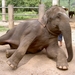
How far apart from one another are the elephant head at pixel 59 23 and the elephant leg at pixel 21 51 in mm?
240

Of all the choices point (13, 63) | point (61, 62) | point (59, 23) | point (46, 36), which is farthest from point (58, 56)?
point (13, 63)

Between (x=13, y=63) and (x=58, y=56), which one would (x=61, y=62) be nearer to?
(x=58, y=56)

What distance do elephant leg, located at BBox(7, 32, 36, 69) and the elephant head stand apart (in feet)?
0.79

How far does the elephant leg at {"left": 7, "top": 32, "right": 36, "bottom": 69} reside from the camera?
241 centimetres

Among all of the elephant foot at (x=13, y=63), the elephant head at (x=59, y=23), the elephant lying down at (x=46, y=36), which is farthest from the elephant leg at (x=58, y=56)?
the elephant foot at (x=13, y=63)

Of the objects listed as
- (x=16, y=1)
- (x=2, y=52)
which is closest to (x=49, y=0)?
(x=16, y=1)

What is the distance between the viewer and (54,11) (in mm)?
2602

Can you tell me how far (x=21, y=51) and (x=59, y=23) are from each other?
553 mm

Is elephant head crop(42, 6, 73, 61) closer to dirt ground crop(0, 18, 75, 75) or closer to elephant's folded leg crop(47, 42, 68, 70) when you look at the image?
elephant's folded leg crop(47, 42, 68, 70)

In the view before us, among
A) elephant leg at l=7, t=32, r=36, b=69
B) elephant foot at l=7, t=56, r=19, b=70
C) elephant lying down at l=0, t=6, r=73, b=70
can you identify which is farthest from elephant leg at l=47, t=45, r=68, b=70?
elephant foot at l=7, t=56, r=19, b=70

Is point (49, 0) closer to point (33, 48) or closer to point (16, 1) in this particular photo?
point (16, 1)

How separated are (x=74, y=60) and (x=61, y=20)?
0.67m

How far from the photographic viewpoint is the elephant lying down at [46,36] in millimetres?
2453

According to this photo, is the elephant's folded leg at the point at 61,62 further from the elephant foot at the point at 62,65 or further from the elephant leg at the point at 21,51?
the elephant leg at the point at 21,51
